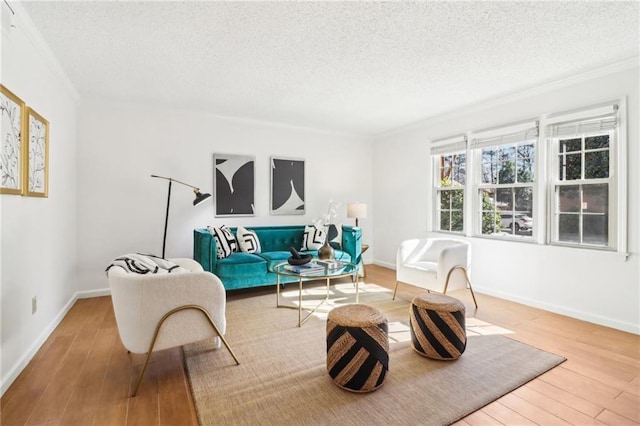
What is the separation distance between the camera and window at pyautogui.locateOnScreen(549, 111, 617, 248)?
319 centimetres

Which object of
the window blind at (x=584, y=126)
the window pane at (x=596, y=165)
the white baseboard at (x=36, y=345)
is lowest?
the white baseboard at (x=36, y=345)

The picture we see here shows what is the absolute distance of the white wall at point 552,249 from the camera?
3004mm

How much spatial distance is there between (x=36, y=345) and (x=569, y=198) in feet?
17.2

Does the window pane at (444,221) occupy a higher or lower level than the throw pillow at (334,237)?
higher

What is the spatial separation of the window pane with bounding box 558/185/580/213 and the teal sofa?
7.85 ft

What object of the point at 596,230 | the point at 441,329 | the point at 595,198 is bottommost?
the point at 441,329

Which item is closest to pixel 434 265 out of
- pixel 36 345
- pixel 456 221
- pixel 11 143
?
pixel 456 221

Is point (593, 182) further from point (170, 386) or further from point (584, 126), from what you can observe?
point (170, 386)

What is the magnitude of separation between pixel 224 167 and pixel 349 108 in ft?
6.76

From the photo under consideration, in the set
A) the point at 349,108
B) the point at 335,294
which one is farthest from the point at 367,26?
the point at 335,294

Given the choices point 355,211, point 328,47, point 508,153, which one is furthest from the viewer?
point 355,211

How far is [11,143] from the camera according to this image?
85.0 inches

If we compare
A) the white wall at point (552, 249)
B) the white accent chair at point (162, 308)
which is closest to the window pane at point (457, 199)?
the white wall at point (552, 249)

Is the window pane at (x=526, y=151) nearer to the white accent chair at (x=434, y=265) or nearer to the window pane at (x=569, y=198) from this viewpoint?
the window pane at (x=569, y=198)
